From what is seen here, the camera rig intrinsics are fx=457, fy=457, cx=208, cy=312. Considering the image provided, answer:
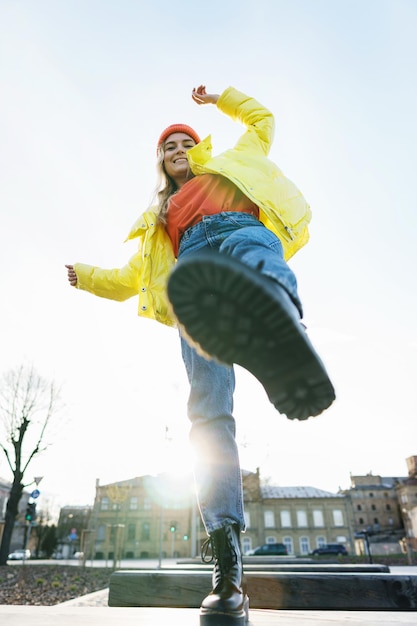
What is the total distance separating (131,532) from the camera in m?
56.3

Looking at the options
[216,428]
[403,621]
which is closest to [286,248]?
[216,428]

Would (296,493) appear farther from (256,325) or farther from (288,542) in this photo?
(256,325)

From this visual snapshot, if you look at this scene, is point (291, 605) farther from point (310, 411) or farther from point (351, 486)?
point (351, 486)

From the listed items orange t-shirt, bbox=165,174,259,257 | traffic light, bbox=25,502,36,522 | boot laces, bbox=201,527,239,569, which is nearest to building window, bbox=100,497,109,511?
traffic light, bbox=25,502,36,522

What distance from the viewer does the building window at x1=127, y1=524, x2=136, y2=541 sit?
55.9m

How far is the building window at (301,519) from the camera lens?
55.2m

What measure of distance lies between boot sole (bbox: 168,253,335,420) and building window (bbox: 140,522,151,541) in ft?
201

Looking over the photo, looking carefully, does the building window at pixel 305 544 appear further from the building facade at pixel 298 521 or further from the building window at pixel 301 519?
the building window at pixel 301 519

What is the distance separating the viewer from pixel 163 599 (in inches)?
102

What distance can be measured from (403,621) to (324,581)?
3.47 ft

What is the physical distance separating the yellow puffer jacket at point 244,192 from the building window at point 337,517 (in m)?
61.0

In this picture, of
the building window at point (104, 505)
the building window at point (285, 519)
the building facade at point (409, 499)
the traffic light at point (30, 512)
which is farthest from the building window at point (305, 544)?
the traffic light at point (30, 512)

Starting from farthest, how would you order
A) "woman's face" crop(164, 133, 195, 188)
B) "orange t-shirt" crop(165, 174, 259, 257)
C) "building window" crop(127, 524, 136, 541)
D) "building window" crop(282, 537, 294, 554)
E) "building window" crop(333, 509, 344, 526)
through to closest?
"building window" crop(127, 524, 136, 541) → "building window" crop(333, 509, 344, 526) → "building window" crop(282, 537, 294, 554) → "woman's face" crop(164, 133, 195, 188) → "orange t-shirt" crop(165, 174, 259, 257)

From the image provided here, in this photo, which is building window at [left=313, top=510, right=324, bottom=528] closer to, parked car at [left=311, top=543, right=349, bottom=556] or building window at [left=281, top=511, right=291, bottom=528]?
building window at [left=281, top=511, right=291, bottom=528]
